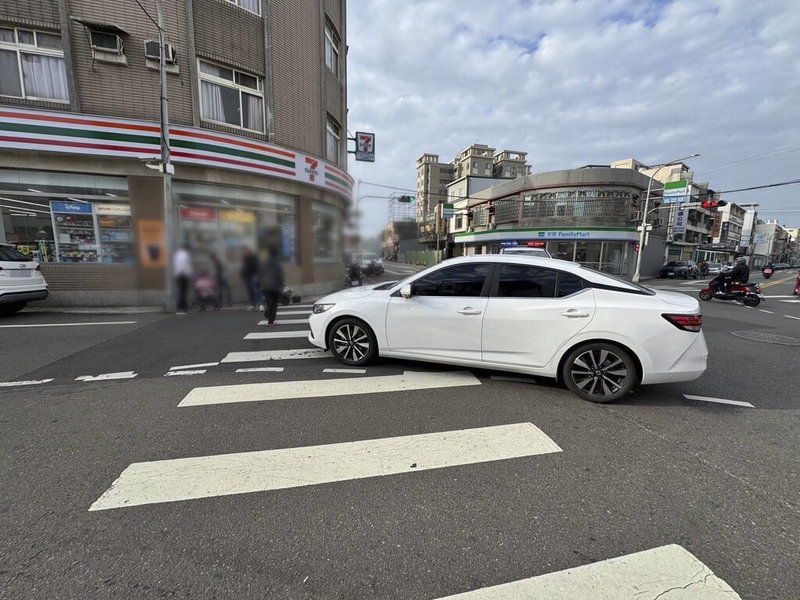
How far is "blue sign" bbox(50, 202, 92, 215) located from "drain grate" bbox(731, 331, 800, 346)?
660 inches

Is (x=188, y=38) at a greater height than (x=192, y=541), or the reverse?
(x=188, y=38)

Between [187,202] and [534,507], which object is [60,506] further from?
[187,202]

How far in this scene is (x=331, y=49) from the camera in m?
15.1

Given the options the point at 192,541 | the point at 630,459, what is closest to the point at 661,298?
the point at 630,459

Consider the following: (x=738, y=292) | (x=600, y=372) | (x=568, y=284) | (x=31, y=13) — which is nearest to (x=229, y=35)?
(x=31, y=13)

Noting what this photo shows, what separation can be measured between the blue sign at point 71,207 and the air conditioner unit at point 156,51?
14.9ft

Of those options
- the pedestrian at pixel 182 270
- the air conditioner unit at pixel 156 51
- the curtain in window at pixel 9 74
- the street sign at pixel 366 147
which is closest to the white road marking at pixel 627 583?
the pedestrian at pixel 182 270

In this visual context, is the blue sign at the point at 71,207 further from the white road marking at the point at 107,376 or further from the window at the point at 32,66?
the white road marking at the point at 107,376

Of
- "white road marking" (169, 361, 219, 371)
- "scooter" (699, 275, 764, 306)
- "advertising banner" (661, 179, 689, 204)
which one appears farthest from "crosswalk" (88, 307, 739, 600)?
"advertising banner" (661, 179, 689, 204)

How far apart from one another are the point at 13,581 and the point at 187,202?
10914 millimetres

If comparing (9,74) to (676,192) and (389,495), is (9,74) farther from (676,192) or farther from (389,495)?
(676,192)

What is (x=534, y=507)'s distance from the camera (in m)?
2.30

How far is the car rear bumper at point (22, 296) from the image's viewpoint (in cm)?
733

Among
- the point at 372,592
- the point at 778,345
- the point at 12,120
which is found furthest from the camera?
the point at 12,120
